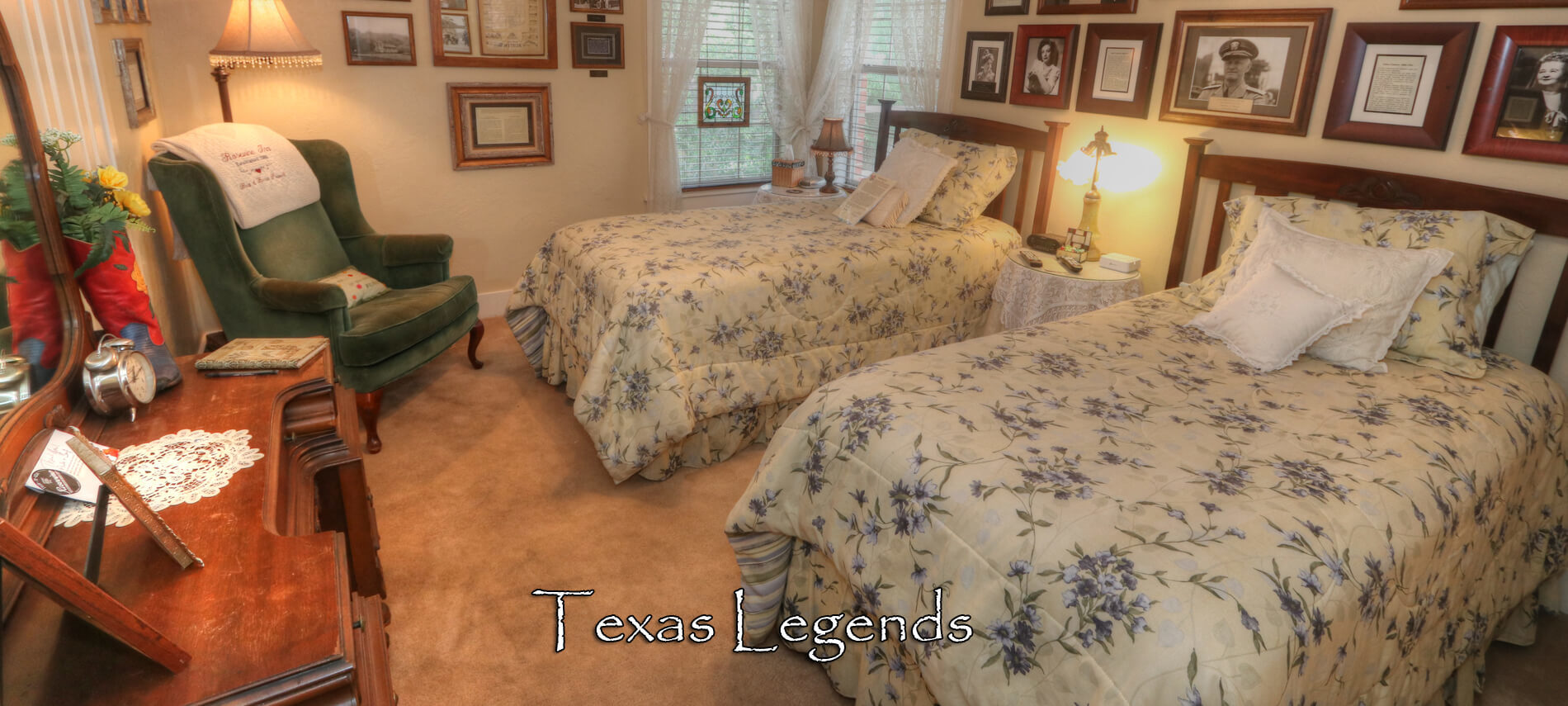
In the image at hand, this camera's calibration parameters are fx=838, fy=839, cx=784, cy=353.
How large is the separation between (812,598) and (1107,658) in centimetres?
91

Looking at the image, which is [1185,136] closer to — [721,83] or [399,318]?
[721,83]

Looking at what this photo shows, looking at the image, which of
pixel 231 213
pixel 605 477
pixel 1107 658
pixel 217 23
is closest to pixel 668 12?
pixel 217 23

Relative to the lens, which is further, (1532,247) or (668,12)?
(668,12)

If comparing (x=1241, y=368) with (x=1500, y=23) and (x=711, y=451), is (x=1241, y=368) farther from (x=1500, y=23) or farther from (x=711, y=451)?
(x=711, y=451)

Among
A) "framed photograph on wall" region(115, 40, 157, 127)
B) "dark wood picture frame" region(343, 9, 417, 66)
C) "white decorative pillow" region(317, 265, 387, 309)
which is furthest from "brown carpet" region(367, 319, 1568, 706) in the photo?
"dark wood picture frame" region(343, 9, 417, 66)

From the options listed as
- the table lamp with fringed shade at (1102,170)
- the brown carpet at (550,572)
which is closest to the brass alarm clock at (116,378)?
the brown carpet at (550,572)

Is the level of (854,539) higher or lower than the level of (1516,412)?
lower

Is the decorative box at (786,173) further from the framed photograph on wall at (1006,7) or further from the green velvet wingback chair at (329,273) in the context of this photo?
the green velvet wingback chair at (329,273)

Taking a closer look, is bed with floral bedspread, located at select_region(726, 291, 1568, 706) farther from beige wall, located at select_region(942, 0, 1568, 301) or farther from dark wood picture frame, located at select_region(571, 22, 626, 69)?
dark wood picture frame, located at select_region(571, 22, 626, 69)

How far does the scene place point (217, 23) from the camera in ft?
11.6

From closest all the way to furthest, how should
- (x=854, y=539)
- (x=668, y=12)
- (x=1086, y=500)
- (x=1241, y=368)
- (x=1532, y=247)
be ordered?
(x=1086, y=500)
(x=854, y=539)
(x=1241, y=368)
(x=1532, y=247)
(x=668, y=12)

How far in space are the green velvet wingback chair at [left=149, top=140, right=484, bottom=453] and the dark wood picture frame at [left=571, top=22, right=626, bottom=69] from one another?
1.31 m

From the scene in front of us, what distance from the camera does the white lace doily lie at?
1213mm

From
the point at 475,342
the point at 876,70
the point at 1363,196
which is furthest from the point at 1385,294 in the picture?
the point at 475,342
